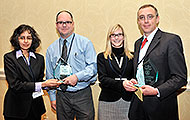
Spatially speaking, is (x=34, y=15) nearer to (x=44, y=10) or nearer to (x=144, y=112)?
(x=44, y=10)

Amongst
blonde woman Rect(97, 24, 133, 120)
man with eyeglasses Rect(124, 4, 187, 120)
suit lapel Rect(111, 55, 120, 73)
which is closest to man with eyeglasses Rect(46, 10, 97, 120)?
blonde woman Rect(97, 24, 133, 120)

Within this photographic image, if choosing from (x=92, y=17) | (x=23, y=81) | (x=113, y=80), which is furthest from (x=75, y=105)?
(x=92, y=17)

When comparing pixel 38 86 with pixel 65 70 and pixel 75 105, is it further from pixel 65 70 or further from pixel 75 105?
pixel 75 105

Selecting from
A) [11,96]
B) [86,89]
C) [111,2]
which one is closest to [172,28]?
[111,2]

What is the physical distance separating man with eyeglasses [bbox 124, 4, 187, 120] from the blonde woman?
0.31 m

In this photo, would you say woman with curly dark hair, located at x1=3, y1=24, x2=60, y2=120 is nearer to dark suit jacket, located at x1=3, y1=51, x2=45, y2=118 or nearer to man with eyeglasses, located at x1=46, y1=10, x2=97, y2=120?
dark suit jacket, located at x1=3, y1=51, x2=45, y2=118

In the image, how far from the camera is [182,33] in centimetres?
272

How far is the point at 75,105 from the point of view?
8.57ft

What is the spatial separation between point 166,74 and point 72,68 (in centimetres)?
122

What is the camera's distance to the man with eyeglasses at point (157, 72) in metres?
1.88

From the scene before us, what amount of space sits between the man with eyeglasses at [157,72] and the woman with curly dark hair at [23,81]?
1079mm

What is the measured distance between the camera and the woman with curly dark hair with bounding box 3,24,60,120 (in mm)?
2455

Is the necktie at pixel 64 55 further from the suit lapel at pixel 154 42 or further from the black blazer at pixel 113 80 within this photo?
the suit lapel at pixel 154 42

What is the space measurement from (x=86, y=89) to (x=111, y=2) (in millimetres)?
1345
